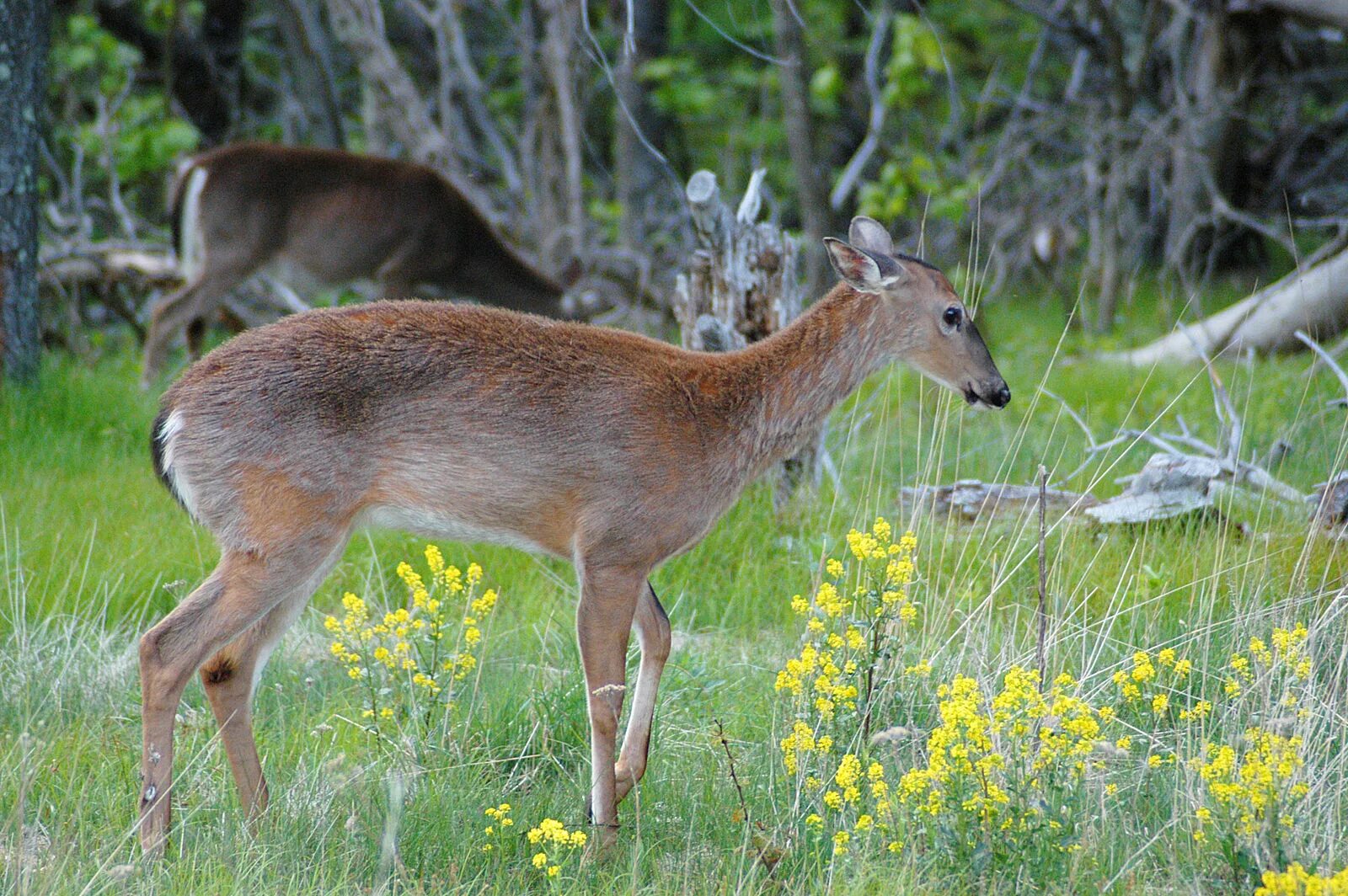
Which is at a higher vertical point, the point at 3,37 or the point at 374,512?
the point at 3,37

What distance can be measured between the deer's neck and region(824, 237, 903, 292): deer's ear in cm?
7

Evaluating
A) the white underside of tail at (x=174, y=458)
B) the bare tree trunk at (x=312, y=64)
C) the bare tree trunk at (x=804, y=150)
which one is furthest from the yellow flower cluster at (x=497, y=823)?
the bare tree trunk at (x=312, y=64)

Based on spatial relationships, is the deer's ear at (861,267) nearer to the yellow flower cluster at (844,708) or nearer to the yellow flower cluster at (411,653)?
the yellow flower cluster at (844,708)

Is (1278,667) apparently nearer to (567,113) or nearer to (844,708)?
(844,708)

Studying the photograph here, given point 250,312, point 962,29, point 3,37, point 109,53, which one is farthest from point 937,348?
point 962,29

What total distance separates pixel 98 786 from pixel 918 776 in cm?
223

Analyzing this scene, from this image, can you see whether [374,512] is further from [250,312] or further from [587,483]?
[250,312]

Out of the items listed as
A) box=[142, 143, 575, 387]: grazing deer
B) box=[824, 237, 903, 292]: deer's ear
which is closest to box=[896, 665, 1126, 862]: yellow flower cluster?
box=[824, 237, 903, 292]: deer's ear

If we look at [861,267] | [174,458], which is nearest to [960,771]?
[861,267]

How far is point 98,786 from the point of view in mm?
4090

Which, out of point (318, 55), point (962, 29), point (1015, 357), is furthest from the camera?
point (962, 29)

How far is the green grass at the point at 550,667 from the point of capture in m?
3.65

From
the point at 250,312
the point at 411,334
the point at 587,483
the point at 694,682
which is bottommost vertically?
the point at 250,312

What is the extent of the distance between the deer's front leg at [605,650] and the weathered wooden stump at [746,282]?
2.09 m
